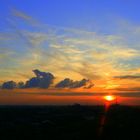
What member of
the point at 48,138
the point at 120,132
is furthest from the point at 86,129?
the point at 48,138

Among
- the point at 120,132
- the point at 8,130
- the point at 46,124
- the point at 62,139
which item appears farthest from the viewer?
the point at 46,124

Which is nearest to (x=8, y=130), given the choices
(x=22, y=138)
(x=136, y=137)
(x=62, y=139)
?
(x=22, y=138)

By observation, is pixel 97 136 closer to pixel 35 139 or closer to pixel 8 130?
pixel 35 139

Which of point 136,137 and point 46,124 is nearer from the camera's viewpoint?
point 136,137

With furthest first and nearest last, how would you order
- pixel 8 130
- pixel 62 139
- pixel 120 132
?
pixel 8 130
pixel 120 132
pixel 62 139

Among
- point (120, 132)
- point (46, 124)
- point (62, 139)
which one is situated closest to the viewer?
point (62, 139)

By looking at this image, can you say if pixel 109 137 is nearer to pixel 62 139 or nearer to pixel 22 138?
pixel 62 139

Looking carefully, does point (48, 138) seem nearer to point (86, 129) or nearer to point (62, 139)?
point (62, 139)
